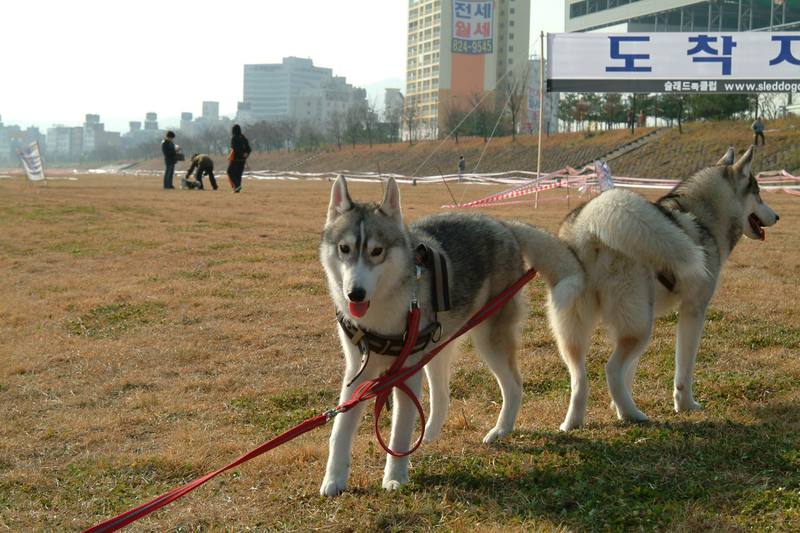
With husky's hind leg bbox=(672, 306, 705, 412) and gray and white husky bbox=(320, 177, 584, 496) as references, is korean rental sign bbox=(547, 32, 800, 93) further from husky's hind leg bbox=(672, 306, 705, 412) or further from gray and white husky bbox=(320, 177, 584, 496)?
gray and white husky bbox=(320, 177, 584, 496)

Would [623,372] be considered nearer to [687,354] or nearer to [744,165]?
[687,354]

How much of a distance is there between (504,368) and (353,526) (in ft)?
5.35

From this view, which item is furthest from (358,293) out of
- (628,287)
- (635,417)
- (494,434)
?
(635,417)

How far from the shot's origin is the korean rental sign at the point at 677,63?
2019 centimetres

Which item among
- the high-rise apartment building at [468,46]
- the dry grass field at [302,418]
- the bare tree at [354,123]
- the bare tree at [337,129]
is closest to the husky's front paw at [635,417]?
the dry grass field at [302,418]

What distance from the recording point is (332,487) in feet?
12.4

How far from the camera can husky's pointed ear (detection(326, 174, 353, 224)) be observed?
409 centimetres

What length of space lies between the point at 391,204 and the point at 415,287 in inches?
19.4

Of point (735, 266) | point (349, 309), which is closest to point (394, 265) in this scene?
point (349, 309)

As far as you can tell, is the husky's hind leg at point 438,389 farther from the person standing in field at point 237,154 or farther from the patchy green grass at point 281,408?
the person standing in field at point 237,154

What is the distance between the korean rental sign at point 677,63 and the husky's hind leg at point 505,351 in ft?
53.6

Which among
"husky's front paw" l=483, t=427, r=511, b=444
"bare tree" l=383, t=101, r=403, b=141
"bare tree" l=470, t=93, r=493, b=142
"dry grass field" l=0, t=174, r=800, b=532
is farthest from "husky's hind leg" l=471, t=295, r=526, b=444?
"bare tree" l=383, t=101, r=403, b=141

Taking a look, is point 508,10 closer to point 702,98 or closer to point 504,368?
point 702,98

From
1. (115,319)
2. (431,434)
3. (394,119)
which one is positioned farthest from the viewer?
(394,119)
